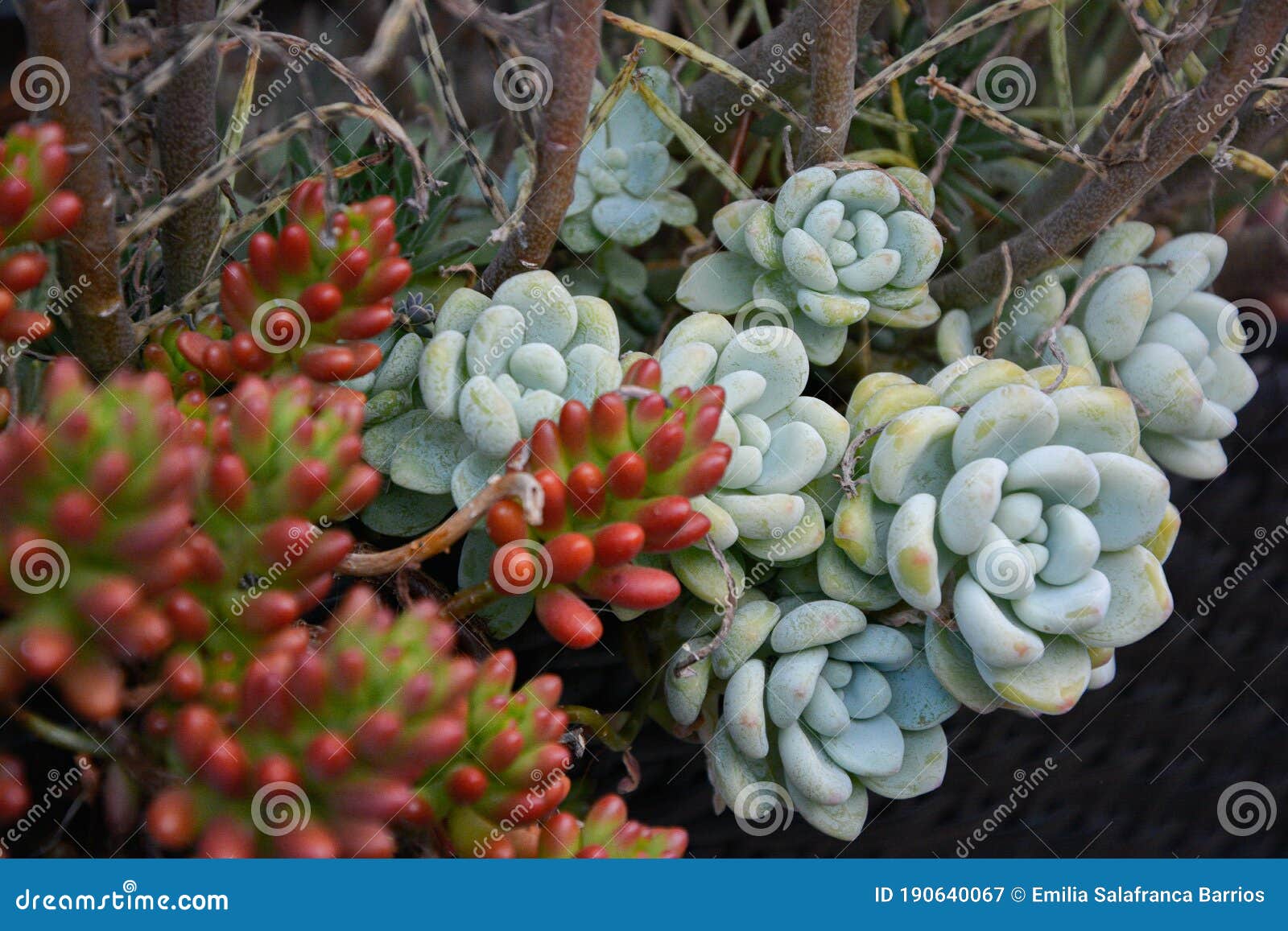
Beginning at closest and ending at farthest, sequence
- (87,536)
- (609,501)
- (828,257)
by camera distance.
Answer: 1. (87,536)
2. (609,501)
3. (828,257)

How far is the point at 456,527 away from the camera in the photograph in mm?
475

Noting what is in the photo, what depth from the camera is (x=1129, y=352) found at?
64 centimetres

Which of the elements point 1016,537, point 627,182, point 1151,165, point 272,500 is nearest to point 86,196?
point 272,500

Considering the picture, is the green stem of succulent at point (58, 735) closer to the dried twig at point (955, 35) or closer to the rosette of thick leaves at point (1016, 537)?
the rosette of thick leaves at point (1016, 537)

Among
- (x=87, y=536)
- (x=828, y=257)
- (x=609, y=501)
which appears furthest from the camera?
(x=828, y=257)

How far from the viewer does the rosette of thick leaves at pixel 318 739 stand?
382 mm

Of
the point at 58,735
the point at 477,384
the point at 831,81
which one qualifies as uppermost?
the point at 831,81

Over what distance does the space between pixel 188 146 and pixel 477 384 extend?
0.66ft

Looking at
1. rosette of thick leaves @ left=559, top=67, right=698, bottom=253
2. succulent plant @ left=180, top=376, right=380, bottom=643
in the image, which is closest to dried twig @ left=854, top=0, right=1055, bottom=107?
rosette of thick leaves @ left=559, top=67, right=698, bottom=253

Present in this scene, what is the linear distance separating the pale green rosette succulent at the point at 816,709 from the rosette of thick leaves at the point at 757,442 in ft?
0.10

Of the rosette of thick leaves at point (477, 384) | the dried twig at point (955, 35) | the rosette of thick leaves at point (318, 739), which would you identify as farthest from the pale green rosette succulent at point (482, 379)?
the dried twig at point (955, 35)

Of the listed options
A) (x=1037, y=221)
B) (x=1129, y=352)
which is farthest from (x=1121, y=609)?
(x=1037, y=221)

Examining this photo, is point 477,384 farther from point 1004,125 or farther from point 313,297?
point 1004,125

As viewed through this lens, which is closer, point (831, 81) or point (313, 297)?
point (313, 297)
